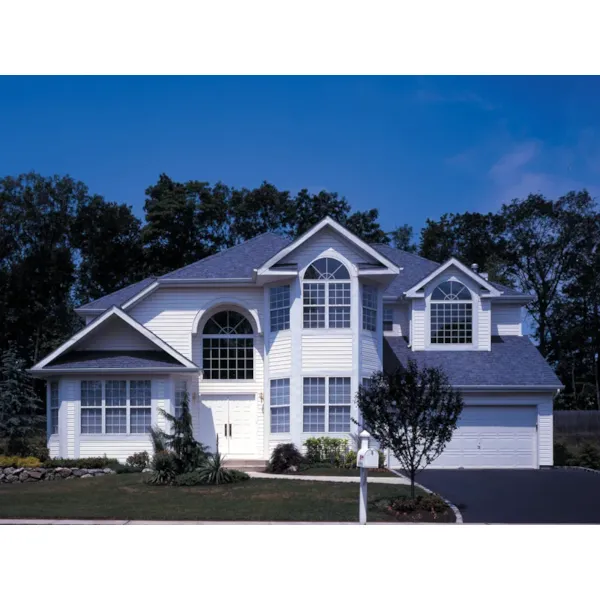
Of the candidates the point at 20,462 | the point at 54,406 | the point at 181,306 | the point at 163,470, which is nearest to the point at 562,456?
the point at 181,306

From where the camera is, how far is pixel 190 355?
2938 centimetres

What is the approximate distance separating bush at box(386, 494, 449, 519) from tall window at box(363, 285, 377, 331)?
10721 millimetres

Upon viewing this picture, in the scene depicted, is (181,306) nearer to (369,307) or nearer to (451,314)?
(369,307)

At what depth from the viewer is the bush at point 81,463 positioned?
2544cm

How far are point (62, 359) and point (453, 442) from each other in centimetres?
1330

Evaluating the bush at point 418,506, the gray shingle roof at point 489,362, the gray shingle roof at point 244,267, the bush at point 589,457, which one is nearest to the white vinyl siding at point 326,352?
the gray shingle roof at point 489,362

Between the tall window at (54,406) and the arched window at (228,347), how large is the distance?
16.5 ft

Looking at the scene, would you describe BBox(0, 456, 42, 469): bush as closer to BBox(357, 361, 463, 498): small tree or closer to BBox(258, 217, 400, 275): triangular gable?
BBox(258, 217, 400, 275): triangular gable

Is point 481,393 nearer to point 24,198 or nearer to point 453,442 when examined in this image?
point 453,442

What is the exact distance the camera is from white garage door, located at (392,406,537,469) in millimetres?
29172

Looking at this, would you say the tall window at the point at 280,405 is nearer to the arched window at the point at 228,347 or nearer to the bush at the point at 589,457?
the arched window at the point at 228,347

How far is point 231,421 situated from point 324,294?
5.75 meters

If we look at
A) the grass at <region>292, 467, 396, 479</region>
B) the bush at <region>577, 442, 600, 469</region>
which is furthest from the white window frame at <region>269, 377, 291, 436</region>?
the bush at <region>577, 442, 600, 469</region>

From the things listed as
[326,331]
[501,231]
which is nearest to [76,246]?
[501,231]
